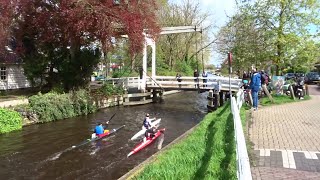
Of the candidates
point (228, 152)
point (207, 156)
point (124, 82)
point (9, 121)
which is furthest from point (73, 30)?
point (228, 152)

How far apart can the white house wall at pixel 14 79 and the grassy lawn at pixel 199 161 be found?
21.9 m

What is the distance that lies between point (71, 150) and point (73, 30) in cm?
1036

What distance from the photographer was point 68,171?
11305 mm

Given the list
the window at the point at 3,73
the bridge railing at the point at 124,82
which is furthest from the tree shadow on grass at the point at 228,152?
the window at the point at 3,73

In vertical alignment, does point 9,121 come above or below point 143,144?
above

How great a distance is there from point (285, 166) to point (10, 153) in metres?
10.1

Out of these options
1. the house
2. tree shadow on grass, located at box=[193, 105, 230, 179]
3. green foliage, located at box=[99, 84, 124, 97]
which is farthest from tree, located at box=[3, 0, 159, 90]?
tree shadow on grass, located at box=[193, 105, 230, 179]

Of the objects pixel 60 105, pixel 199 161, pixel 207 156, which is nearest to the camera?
pixel 199 161

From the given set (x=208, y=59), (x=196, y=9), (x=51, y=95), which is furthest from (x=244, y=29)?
(x=208, y=59)

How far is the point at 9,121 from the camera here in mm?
17766

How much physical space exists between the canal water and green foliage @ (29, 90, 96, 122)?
0.70 meters

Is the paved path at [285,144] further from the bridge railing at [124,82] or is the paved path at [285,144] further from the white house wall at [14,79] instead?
the white house wall at [14,79]

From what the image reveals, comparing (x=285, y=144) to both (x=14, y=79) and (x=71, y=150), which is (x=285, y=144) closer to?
(x=71, y=150)

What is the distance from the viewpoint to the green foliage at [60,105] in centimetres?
2028
